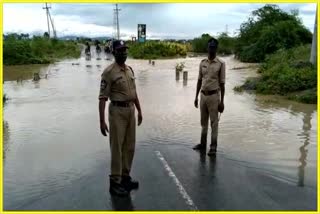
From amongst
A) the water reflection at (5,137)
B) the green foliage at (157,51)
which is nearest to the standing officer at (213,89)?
the water reflection at (5,137)

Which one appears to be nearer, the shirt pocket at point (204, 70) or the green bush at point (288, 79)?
the shirt pocket at point (204, 70)

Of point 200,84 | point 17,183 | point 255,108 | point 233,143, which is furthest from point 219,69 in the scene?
point 255,108

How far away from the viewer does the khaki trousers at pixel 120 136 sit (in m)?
5.67

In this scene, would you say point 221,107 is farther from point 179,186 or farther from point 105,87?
Result: point 105,87

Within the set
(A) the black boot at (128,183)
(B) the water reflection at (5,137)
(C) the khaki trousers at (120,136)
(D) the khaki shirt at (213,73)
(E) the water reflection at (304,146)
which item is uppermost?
(D) the khaki shirt at (213,73)

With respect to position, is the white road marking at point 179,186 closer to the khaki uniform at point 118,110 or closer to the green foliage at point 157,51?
the khaki uniform at point 118,110

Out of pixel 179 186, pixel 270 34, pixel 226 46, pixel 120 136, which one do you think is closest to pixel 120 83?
pixel 120 136

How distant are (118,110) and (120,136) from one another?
1.12 ft

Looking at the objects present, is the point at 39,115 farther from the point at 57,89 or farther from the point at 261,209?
the point at 261,209

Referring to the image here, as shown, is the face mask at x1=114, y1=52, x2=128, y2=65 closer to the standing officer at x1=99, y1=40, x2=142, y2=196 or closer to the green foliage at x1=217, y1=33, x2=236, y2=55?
the standing officer at x1=99, y1=40, x2=142, y2=196

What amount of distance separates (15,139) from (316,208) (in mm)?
6250

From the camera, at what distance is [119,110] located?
567 centimetres

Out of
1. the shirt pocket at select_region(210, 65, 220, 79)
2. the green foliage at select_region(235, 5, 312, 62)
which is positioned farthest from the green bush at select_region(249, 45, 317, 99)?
the green foliage at select_region(235, 5, 312, 62)

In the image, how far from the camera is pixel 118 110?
5668mm
